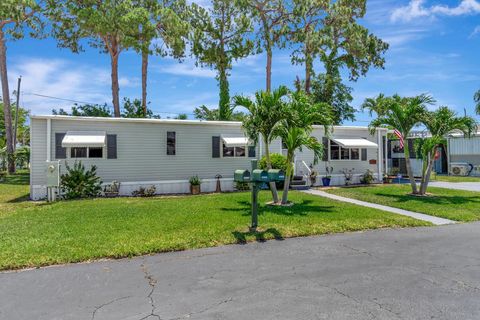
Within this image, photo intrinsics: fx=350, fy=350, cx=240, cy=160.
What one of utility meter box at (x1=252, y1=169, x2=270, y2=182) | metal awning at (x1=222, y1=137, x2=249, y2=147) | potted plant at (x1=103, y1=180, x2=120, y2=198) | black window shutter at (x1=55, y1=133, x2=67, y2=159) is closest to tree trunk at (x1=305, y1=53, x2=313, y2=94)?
metal awning at (x1=222, y1=137, x2=249, y2=147)

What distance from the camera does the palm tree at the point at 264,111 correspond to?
994cm

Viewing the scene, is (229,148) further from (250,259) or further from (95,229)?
(250,259)

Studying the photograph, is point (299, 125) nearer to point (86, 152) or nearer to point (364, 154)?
point (86, 152)

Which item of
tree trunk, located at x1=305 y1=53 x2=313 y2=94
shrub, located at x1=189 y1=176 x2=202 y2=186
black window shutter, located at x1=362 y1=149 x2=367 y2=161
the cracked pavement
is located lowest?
the cracked pavement

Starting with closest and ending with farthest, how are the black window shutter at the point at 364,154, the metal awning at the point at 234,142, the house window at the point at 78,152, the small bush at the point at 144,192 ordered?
1. the house window at the point at 78,152
2. the small bush at the point at 144,192
3. the metal awning at the point at 234,142
4. the black window shutter at the point at 364,154

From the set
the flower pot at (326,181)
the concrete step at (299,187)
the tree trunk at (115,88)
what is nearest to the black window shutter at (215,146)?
the concrete step at (299,187)

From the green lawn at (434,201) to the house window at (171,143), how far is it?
21.8ft

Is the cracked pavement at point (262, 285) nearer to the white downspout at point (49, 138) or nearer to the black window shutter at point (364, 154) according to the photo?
the white downspout at point (49, 138)

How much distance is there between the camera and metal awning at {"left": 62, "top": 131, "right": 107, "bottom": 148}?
11.8 metres

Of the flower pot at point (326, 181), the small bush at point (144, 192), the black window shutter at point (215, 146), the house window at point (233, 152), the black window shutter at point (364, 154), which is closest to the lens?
the small bush at point (144, 192)

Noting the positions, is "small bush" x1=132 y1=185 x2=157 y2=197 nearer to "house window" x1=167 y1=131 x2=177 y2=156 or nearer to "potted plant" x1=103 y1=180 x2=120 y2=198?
"potted plant" x1=103 y1=180 x2=120 y2=198

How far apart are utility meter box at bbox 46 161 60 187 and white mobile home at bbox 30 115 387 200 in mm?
729

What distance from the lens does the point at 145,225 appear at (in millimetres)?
7484

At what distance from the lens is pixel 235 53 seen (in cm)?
2450
